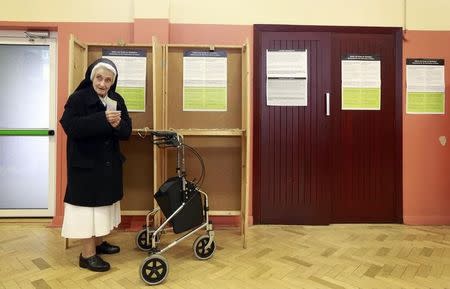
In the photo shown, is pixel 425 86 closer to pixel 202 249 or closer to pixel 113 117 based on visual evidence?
pixel 202 249

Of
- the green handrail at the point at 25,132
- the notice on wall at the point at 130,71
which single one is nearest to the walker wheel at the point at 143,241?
the notice on wall at the point at 130,71

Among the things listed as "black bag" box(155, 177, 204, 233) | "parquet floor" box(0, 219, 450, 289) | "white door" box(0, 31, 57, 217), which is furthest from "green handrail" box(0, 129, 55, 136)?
"black bag" box(155, 177, 204, 233)

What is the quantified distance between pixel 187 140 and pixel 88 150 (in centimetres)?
95

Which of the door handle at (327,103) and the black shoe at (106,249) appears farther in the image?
the door handle at (327,103)

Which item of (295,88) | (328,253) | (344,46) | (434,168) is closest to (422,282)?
(328,253)

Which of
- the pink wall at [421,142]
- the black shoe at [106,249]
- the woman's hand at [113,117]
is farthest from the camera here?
the pink wall at [421,142]

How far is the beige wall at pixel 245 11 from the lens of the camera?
3.06 m

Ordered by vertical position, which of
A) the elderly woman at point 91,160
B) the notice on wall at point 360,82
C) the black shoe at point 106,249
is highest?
the notice on wall at point 360,82

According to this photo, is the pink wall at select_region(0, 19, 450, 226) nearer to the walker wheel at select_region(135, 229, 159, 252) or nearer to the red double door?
the red double door

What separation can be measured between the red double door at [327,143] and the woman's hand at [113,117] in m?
1.49

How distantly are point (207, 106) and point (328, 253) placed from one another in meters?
1.52

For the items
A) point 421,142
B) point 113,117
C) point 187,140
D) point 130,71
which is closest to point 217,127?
point 187,140

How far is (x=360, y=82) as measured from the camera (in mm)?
3207

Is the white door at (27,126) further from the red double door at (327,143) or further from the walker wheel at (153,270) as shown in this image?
the red double door at (327,143)
